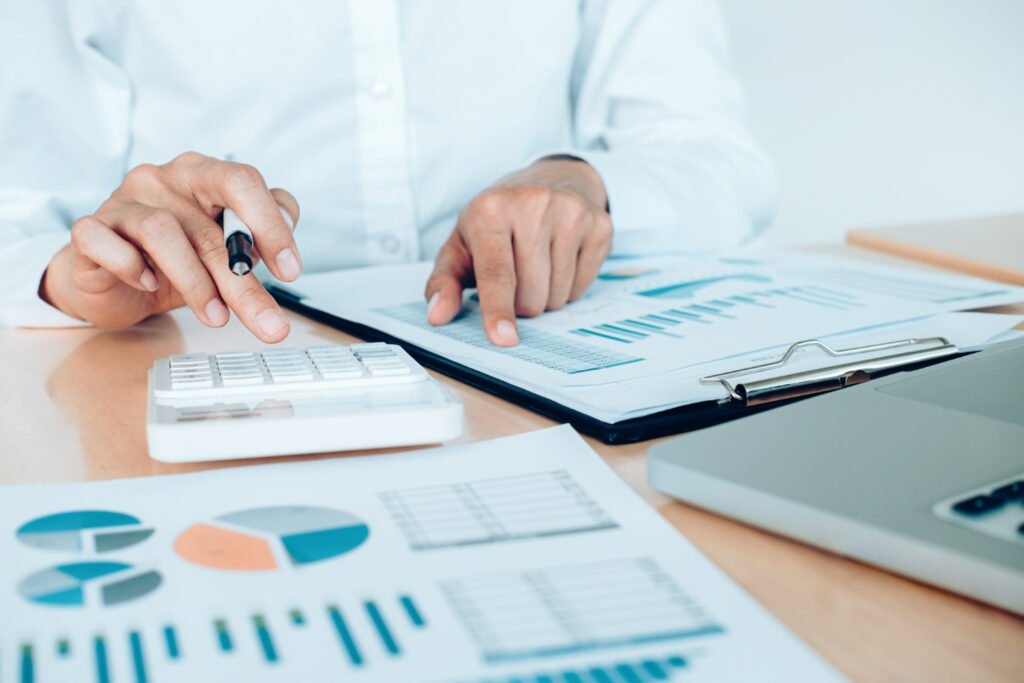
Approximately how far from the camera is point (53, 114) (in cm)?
82

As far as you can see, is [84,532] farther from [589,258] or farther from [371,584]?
[589,258]

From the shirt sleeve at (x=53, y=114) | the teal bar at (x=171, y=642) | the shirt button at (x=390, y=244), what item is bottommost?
the teal bar at (x=171, y=642)

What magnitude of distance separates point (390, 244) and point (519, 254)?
386 mm

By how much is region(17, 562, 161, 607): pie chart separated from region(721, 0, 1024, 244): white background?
219 centimetres

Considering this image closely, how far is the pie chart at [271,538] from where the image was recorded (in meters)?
0.29

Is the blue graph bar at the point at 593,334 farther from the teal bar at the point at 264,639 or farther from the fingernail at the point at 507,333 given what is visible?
the teal bar at the point at 264,639

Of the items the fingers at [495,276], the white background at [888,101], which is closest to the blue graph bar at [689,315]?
the fingers at [495,276]

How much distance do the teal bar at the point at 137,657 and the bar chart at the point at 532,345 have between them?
0.27 m

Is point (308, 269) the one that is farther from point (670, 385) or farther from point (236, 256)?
point (670, 385)

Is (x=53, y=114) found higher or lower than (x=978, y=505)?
higher

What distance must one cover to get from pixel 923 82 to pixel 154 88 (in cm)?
191

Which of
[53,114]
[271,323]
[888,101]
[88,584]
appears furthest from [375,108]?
[888,101]

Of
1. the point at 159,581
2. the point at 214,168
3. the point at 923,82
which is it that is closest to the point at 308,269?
the point at 214,168

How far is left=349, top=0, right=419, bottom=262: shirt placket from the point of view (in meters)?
0.93
